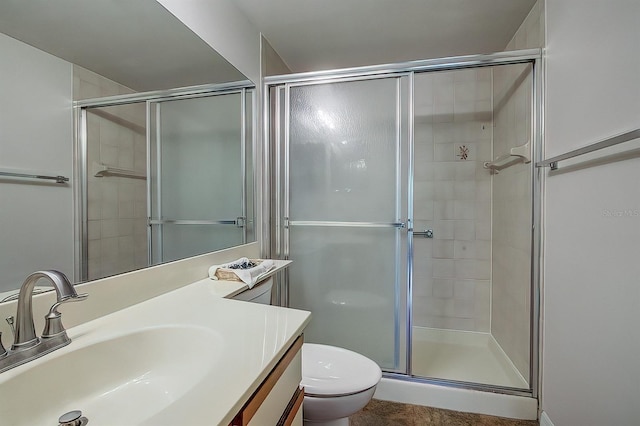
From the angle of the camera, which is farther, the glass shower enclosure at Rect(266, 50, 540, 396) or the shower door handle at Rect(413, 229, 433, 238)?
the shower door handle at Rect(413, 229, 433, 238)

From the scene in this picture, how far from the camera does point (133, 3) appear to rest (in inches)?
40.3

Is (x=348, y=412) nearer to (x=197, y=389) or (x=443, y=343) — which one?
(x=197, y=389)

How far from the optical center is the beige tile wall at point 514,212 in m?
1.63

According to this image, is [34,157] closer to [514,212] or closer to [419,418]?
[419,418]

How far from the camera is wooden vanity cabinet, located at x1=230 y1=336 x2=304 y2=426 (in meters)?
0.56

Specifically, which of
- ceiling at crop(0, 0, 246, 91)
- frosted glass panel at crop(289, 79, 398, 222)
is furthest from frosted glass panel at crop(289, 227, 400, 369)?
ceiling at crop(0, 0, 246, 91)

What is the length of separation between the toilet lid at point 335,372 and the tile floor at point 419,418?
48cm

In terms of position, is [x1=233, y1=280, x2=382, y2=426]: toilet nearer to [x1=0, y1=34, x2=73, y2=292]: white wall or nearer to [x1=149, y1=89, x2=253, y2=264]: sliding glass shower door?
[x1=149, y1=89, x2=253, y2=264]: sliding glass shower door

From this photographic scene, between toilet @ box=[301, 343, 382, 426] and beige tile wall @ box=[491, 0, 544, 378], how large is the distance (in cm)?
109

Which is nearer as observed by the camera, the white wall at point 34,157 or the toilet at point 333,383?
the white wall at point 34,157

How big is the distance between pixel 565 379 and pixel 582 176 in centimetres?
90

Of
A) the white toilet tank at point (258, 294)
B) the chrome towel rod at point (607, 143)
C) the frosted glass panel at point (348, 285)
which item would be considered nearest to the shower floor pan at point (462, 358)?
the frosted glass panel at point (348, 285)

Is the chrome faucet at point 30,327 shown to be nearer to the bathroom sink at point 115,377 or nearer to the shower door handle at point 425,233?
the bathroom sink at point 115,377

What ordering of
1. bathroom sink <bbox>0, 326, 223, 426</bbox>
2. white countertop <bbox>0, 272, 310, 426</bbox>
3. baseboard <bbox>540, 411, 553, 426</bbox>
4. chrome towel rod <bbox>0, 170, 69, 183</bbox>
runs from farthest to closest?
baseboard <bbox>540, 411, 553, 426</bbox> < chrome towel rod <bbox>0, 170, 69, 183</bbox> < bathroom sink <bbox>0, 326, 223, 426</bbox> < white countertop <bbox>0, 272, 310, 426</bbox>
